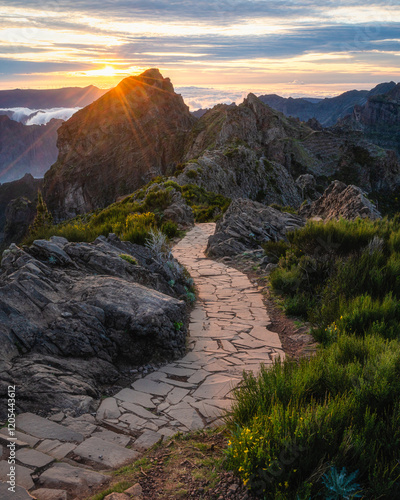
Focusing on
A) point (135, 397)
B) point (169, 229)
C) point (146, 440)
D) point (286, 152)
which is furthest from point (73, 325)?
point (286, 152)

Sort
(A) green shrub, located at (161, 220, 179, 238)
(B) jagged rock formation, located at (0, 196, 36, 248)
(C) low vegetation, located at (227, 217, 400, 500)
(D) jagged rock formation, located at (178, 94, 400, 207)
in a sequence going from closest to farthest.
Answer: (C) low vegetation, located at (227, 217, 400, 500) < (A) green shrub, located at (161, 220, 179, 238) < (D) jagged rock formation, located at (178, 94, 400, 207) < (B) jagged rock formation, located at (0, 196, 36, 248)

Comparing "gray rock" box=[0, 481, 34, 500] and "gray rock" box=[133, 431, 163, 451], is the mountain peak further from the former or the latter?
"gray rock" box=[0, 481, 34, 500]

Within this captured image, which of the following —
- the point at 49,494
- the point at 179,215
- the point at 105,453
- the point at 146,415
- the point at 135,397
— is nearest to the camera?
the point at 49,494

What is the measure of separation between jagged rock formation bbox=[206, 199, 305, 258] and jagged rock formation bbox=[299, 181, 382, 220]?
1.30 meters

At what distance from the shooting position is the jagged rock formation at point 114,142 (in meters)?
115

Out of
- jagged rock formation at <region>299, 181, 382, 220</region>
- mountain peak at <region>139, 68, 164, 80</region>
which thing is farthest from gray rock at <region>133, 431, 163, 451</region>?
mountain peak at <region>139, 68, 164, 80</region>

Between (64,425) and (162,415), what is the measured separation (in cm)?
100

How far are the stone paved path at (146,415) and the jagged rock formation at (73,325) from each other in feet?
1.01

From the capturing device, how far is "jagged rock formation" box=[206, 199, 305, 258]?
12.1m

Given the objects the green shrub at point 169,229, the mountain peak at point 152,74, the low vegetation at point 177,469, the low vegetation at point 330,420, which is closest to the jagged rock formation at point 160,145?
the mountain peak at point 152,74

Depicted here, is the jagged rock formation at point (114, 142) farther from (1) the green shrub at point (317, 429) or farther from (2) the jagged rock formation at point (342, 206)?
(1) the green shrub at point (317, 429)

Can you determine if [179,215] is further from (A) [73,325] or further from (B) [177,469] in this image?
(B) [177,469]

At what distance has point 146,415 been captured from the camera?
164 inches

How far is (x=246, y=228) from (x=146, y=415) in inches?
390
